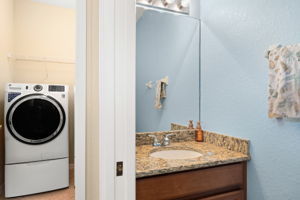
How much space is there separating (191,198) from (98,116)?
2.59 feet

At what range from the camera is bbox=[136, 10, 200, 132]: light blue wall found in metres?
1.84

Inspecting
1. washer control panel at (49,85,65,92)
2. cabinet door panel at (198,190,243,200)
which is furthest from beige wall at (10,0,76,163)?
cabinet door panel at (198,190,243,200)

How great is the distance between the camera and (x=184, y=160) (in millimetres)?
1298

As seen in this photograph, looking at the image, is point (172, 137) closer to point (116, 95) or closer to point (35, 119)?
point (116, 95)

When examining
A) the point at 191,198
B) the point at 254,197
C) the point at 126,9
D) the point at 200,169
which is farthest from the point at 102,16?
the point at 254,197

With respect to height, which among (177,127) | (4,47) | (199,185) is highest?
(4,47)

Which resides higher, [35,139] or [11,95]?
[11,95]

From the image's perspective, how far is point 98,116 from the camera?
92cm

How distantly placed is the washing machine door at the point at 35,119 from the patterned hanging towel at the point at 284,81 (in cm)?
243

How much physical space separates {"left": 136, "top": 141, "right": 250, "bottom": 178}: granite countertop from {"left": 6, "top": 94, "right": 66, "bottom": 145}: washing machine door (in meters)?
1.53

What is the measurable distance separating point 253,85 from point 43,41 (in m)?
3.18

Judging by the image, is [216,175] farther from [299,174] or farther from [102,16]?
[102,16]

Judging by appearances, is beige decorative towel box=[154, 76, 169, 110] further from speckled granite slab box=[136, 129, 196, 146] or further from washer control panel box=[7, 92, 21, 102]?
washer control panel box=[7, 92, 21, 102]

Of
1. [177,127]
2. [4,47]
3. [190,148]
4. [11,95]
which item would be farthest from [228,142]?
[4,47]
